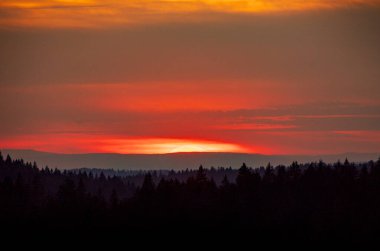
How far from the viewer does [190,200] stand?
617 feet

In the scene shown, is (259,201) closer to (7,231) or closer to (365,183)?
(365,183)

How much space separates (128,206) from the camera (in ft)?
634

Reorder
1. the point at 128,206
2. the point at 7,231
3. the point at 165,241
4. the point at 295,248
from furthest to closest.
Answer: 1. the point at 128,206
2. the point at 7,231
3. the point at 165,241
4. the point at 295,248

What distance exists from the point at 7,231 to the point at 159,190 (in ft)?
92.1

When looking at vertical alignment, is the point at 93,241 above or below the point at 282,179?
below

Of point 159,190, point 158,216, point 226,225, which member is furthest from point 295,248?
point 159,190

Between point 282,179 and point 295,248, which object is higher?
point 282,179

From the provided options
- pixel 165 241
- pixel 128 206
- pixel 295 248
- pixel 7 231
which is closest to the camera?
pixel 295 248

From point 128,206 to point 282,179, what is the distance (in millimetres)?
25626

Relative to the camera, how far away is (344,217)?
158125mm

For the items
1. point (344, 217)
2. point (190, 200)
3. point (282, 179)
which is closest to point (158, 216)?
point (190, 200)

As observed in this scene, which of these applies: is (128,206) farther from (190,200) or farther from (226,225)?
(226,225)

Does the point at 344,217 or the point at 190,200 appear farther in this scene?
the point at 190,200

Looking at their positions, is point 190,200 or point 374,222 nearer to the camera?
point 374,222
